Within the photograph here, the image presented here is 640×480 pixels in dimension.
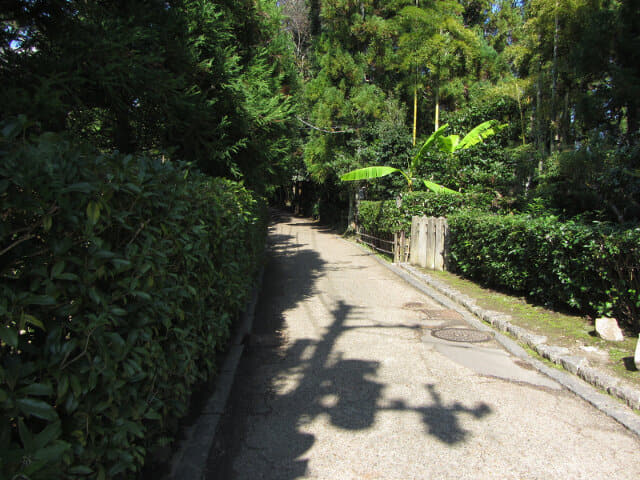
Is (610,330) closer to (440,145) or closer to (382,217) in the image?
A: (440,145)

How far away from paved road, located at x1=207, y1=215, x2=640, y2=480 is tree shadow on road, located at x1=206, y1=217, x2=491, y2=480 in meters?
0.01

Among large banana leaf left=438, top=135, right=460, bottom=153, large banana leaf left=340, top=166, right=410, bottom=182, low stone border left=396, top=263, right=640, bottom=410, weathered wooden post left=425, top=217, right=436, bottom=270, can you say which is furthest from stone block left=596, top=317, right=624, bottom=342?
large banana leaf left=438, top=135, right=460, bottom=153

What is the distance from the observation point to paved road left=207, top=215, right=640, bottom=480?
337 centimetres

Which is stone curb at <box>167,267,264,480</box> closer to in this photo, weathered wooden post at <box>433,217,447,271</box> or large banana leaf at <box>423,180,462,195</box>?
weathered wooden post at <box>433,217,447,271</box>

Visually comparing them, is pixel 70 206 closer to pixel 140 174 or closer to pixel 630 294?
pixel 140 174

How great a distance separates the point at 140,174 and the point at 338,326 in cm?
543

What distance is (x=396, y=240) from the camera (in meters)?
14.9

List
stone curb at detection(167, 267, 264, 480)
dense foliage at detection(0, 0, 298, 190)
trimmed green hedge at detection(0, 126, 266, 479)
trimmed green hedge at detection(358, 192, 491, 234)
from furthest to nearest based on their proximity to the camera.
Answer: trimmed green hedge at detection(358, 192, 491, 234) < dense foliage at detection(0, 0, 298, 190) < stone curb at detection(167, 267, 264, 480) < trimmed green hedge at detection(0, 126, 266, 479)

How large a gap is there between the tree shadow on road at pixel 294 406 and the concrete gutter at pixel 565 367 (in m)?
1.19

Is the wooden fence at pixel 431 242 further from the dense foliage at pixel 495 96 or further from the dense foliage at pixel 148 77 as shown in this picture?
the dense foliage at pixel 148 77

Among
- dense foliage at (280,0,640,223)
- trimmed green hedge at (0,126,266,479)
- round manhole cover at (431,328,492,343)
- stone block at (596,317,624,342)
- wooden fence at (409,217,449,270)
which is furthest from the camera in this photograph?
wooden fence at (409,217,449,270)

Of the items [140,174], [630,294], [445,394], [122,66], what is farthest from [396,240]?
[140,174]

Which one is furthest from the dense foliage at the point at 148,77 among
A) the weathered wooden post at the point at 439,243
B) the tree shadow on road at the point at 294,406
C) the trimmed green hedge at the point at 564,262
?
the trimmed green hedge at the point at 564,262

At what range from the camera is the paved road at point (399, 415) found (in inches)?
133
